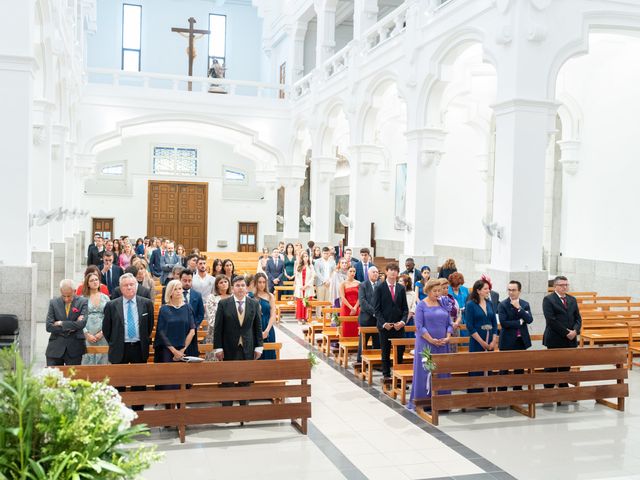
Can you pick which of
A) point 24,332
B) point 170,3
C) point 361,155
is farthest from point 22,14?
point 170,3

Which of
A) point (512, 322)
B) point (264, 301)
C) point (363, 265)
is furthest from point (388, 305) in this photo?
point (363, 265)

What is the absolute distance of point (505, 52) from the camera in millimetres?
10398

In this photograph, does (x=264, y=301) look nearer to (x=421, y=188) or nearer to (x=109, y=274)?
(x=109, y=274)

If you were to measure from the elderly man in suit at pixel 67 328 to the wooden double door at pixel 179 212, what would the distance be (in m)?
22.0

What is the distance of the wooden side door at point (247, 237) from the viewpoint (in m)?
29.6

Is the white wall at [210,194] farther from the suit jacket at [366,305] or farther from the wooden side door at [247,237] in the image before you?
the suit jacket at [366,305]

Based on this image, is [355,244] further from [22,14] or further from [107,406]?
[107,406]

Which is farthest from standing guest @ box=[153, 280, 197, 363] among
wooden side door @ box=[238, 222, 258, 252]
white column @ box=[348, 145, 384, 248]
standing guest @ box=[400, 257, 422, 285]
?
wooden side door @ box=[238, 222, 258, 252]

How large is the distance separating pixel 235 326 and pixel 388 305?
8.11 ft

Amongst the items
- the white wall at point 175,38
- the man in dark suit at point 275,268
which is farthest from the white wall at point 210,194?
the man in dark suit at point 275,268

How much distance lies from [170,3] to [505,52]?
21.7 meters

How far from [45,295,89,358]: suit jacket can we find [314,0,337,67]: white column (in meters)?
14.4

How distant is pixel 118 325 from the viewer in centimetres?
681

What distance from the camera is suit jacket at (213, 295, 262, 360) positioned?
7.09 m
